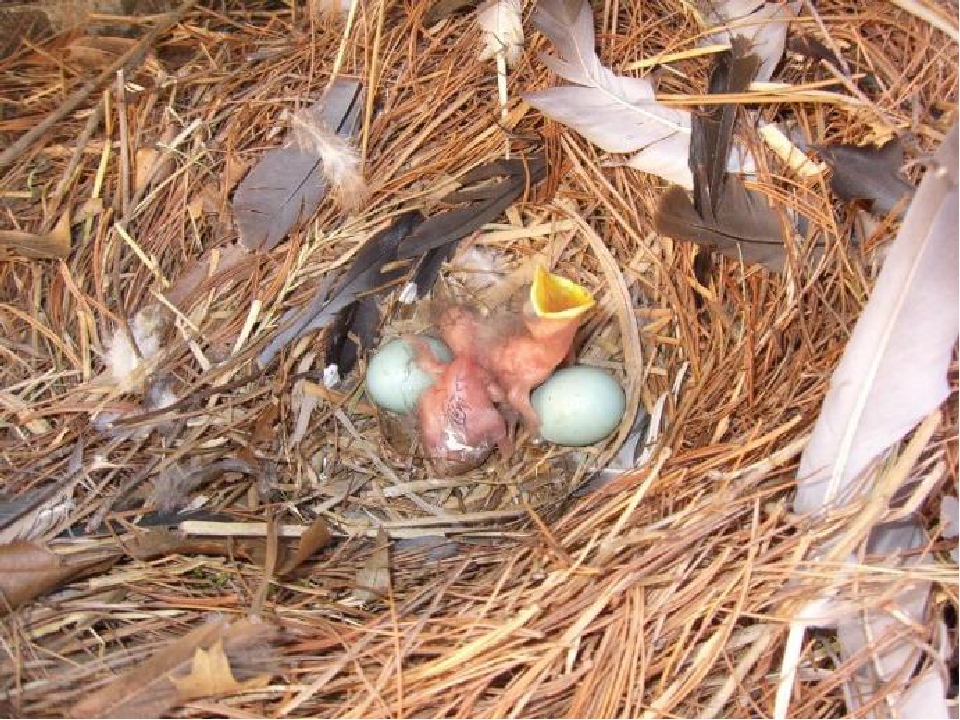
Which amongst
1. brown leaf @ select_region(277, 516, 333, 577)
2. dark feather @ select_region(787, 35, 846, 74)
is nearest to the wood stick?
brown leaf @ select_region(277, 516, 333, 577)

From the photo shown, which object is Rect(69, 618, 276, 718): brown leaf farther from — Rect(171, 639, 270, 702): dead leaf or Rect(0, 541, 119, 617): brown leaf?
Rect(0, 541, 119, 617): brown leaf

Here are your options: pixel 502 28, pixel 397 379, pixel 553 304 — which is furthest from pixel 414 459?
pixel 502 28

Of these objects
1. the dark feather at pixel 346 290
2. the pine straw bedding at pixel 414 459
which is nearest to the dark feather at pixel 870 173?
the pine straw bedding at pixel 414 459

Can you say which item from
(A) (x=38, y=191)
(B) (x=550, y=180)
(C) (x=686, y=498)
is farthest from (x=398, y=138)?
(C) (x=686, y=498)

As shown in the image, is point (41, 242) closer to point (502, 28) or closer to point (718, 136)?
point (502, 28)

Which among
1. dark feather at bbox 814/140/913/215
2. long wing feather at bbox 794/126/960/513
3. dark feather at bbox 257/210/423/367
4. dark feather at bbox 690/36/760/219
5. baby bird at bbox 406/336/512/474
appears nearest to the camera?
long wing feather at bbox 794/126/960/513

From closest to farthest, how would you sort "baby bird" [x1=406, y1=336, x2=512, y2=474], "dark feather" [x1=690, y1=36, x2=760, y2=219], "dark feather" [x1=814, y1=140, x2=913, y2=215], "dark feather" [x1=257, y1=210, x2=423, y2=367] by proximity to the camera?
"dark feather" [x1=814, y1=140, x2=913, y2=215]
"dark feather" [x1=690, y1=36, x2=760, y2=219]
"baby bird" [x1=406, y1=336, x2=512, y2=474]
"dark feather" [x1=257, y1=210, x2=423, y2=367]

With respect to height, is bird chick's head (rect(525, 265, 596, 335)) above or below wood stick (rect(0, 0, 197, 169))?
below
